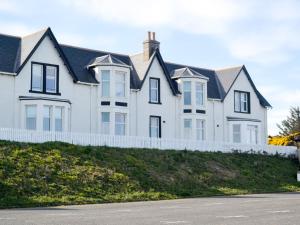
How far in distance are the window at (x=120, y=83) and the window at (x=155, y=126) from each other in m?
3.96

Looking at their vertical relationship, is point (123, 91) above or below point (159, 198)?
above

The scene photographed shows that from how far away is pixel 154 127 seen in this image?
148 ft

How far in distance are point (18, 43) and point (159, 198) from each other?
755 inches

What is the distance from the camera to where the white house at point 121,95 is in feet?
124

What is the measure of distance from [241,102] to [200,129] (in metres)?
6.38

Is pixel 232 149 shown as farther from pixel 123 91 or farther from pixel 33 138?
pixel 33 138

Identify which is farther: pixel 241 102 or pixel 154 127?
pixel 241 102

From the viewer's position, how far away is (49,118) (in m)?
38.1

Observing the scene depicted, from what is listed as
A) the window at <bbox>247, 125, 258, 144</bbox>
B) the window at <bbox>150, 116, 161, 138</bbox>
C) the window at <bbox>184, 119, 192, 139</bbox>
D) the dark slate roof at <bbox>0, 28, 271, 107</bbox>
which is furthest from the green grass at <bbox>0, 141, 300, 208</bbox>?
the window at <bbox>247, 125, 258, 144</bbox>

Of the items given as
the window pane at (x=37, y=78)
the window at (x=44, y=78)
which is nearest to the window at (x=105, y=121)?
the window at (x=44, y=78)

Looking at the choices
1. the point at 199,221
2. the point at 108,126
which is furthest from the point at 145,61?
the point at 199,221

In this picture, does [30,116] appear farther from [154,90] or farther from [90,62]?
[154,90]

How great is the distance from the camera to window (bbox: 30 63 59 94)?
38.4 metres

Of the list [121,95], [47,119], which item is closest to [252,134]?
[121,95]
